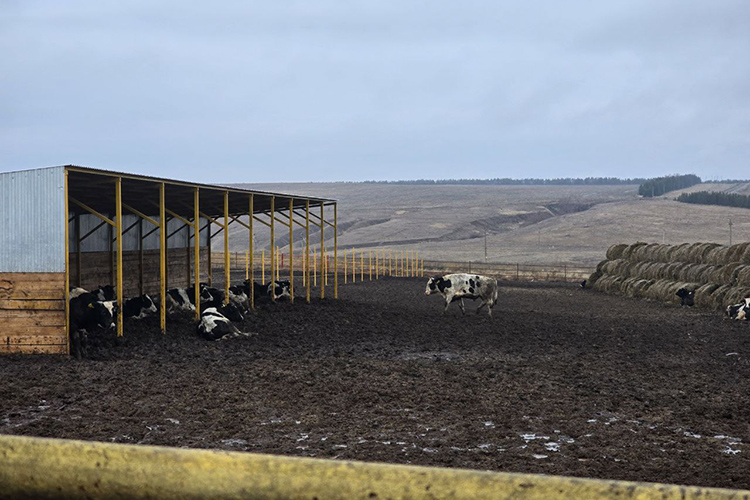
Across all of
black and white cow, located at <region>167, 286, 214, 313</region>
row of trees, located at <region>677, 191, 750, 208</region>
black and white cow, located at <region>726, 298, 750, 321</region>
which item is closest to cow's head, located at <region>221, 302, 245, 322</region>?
black and white cow, located at <region>167, 286, 214, 313</region>

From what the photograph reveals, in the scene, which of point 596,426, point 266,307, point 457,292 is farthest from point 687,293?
point 596,426

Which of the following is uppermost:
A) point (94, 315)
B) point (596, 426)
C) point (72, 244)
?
point (72, 244)

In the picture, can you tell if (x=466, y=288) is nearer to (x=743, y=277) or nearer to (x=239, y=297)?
(x=239, y=297)

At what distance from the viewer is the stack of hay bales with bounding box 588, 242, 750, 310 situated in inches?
1041

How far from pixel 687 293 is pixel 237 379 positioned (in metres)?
21.0

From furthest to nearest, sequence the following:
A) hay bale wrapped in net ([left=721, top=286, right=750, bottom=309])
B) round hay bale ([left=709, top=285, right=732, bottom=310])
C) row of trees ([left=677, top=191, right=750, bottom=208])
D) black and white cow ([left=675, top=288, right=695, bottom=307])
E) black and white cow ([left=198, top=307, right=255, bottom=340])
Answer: row of trees ([left=677, top=191, right=750, bottom=208]), black and white cow ([left=675, top=288, right=695, bottom=307]), round hay bale ([left=709, top=285, right=732, bottom=310]), hay bale wrapped in net ([left=721, top=286, right=750, bottom=309]), black and white cow ([left=198, top=307, right=255, bottom=340])

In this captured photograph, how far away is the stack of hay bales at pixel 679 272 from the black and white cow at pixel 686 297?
1.09ft

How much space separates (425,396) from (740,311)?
1563 cm

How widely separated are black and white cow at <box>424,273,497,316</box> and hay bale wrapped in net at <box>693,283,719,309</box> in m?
8.73

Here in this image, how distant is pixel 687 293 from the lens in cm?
2820

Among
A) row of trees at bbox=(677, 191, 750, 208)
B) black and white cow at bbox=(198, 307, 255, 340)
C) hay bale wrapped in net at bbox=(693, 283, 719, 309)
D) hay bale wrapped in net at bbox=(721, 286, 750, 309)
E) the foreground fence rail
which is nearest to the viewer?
the foreground fence rail

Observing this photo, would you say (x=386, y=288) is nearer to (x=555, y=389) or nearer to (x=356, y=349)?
(x=356, y=349)

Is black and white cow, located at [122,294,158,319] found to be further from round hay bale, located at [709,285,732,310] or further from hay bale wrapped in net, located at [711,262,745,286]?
hay bale wrapped in net, located at [711,262,745,286]

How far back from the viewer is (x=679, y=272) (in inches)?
1206
